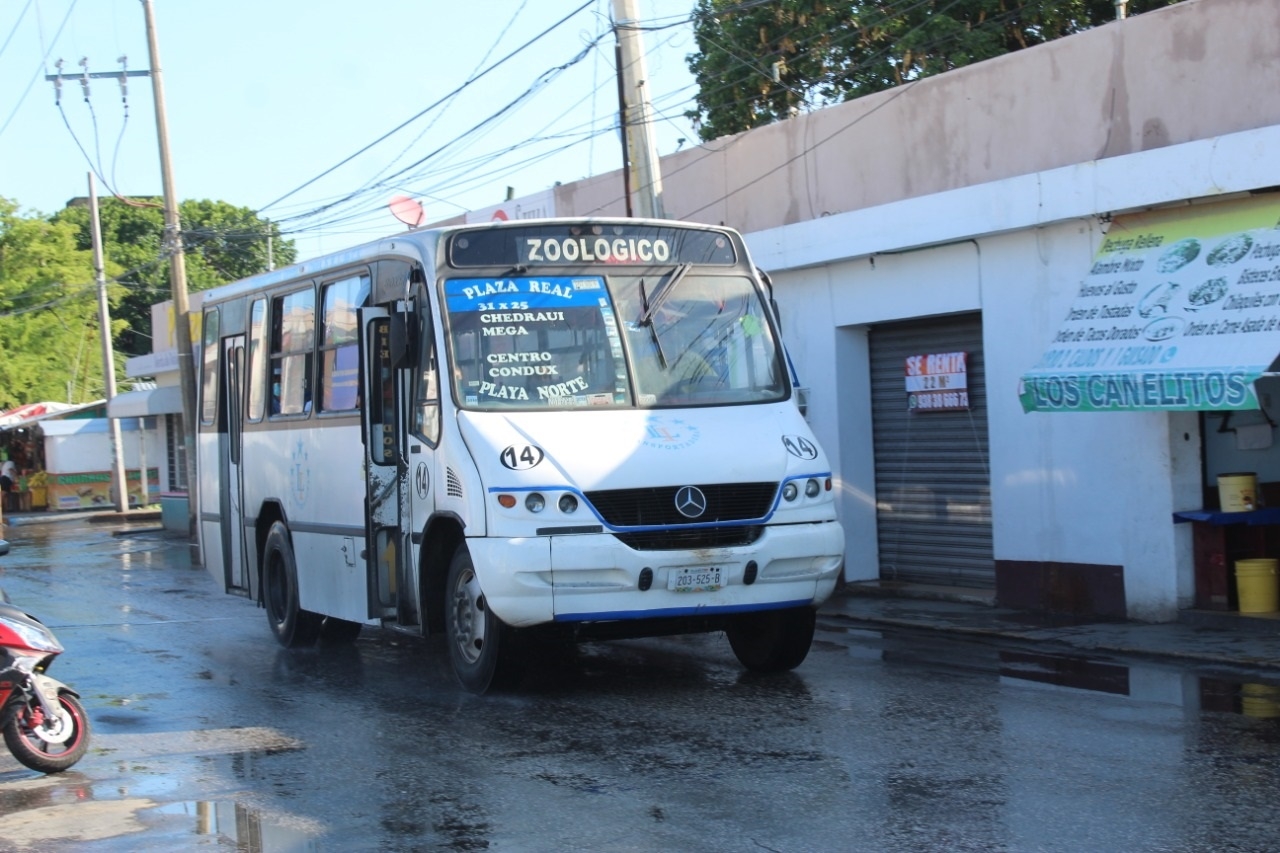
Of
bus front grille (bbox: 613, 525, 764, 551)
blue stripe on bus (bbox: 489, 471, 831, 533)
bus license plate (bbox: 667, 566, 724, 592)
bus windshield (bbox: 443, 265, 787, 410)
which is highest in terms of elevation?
bus windshield (bbox: 443, 265, 787, 410)

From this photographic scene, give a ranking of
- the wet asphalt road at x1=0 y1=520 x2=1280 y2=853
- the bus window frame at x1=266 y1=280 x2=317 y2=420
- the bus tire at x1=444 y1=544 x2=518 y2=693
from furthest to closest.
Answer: the bus window frame at x1=266 y1=280 x2=317 y2=420 → the bus tire at x1=444 y1=544 x2=518 y2=693 → the wet asphalt road at x1=0 y1=520 x2=1280 y2=853

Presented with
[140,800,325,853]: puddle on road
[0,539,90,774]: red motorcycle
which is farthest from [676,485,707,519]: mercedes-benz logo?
[0,539,90,774]: red motorcycle

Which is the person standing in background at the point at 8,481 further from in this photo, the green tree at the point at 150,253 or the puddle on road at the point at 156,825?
the puddle on road at the point at 156,825

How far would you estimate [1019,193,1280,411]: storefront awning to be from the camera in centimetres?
1089

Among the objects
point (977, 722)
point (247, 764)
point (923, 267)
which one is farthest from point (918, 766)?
point (923, 267)

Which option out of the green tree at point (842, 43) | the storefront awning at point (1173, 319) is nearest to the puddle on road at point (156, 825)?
the storefront awning at point (1173, 319)

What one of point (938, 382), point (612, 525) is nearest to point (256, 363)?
point (612, 525)

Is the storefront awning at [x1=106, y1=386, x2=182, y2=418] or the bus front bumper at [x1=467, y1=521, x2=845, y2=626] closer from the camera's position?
the bus front bumper at [x1=467, y1=521, x2=845, y2=626]

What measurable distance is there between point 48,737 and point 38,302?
49.7 m

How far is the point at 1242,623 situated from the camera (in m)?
11.8

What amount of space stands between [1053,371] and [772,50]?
1581 cm

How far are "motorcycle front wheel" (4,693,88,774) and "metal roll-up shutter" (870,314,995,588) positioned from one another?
353 inches

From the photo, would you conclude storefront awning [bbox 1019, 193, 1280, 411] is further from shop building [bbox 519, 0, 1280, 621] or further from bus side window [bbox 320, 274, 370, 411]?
bus side window [bbox 320, 274, 370, 411]

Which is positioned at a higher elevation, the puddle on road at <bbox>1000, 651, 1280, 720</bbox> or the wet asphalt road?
the wet asphalt road
